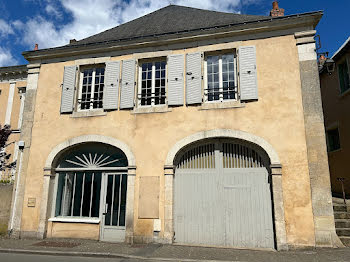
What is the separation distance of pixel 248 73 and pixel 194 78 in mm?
1422

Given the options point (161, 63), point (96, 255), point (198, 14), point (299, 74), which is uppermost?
point (198, 14)

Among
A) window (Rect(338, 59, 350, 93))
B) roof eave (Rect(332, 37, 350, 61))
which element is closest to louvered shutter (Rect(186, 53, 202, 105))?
roof eave (Rect(332, 37, 350, 61))

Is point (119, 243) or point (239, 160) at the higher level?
point (239, 160)

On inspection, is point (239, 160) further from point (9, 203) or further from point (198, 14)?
point (9, 203)

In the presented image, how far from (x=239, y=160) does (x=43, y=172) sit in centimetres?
548

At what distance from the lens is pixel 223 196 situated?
6.98m

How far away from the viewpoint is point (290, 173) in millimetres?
6547

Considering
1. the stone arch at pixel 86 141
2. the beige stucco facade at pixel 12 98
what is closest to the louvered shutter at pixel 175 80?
the stone arch at pixel 86 141

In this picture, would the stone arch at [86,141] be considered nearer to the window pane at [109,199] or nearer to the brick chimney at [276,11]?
the window pane at [109,199]

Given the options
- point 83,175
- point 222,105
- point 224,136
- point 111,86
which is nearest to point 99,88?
point 111,86

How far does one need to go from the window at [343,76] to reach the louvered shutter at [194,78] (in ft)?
18.5

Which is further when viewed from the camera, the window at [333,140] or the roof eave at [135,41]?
the window at [333,140]

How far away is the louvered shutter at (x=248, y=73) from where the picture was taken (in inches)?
281

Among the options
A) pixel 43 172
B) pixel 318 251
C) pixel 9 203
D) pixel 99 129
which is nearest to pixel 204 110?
pixel 99 129
